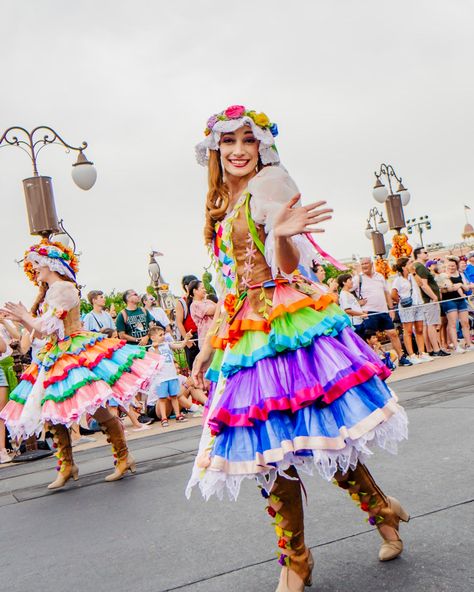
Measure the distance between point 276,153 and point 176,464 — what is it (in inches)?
146

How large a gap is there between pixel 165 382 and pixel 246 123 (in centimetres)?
716

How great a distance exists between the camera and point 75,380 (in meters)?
5.87

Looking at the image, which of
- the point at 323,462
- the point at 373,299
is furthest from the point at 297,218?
the point at 373,299

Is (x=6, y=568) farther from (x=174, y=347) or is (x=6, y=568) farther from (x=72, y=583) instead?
(x=174, y=347)

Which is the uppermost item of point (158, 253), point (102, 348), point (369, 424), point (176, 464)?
point (158, 253)

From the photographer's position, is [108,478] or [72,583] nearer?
[72,583]

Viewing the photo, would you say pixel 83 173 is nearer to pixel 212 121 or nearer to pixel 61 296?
pixel 61 296

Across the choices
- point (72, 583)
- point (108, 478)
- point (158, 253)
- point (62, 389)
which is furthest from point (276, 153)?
point (158, 253)

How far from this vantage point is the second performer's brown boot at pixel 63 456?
617 centimetres

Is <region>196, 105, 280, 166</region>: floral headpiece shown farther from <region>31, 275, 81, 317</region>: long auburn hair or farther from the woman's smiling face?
<region>31, 275, 81, 317</region>: long auburn hair

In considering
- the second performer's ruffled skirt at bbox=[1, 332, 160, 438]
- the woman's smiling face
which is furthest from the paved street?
the woman's smiling face

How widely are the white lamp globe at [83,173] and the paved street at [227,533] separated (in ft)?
23.2

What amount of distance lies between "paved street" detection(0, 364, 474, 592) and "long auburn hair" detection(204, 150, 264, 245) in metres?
1.50

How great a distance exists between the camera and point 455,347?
1303 centimetres
